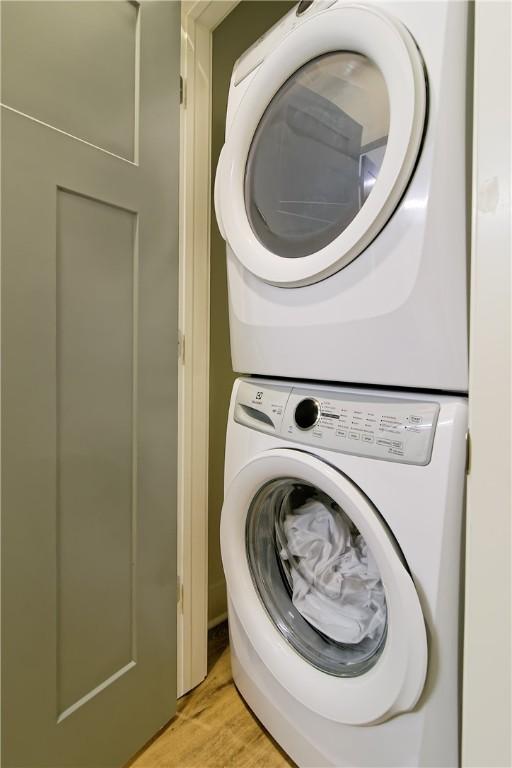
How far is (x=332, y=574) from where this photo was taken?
3.09ft

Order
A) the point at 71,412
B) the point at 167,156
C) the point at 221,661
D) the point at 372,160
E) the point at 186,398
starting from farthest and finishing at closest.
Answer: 1. the point at 221,661
2. the point at 186,398
3. the point at 167,156
4. the point at 71,412
5. the point at 372,160

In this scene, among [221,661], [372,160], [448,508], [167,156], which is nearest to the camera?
[448,508]

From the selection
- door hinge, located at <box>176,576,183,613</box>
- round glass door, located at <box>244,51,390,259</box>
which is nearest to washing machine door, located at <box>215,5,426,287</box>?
round glass door, located at <box>244,51,390,259</box>

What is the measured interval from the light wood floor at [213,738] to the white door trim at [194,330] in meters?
0.06

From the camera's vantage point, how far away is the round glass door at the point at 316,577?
87cm

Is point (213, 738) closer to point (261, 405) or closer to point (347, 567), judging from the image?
point (347, 567)

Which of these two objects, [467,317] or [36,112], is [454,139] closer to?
[467,317]

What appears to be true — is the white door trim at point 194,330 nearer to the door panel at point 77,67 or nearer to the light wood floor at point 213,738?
the light wood floor at point 213,738

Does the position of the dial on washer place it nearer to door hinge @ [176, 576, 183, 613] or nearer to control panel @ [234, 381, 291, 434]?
control panel @ [234, 381, 291, 434]

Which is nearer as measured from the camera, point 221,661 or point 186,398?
point 186,398

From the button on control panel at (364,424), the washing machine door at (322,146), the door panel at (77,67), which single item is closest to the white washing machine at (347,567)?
the button on control panel at (364,424)

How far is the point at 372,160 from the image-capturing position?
29.8 inches

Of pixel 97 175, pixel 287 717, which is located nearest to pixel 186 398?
pixel 97 175

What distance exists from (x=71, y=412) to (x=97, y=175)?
532mm
